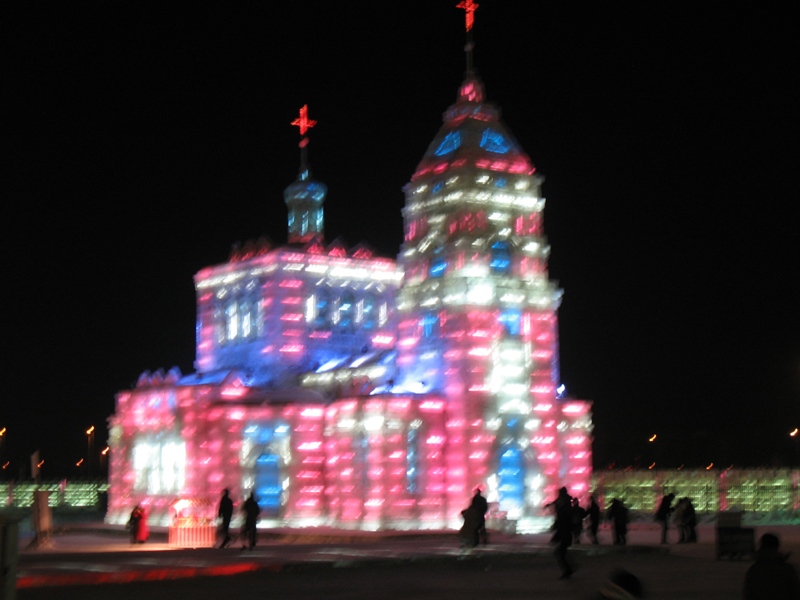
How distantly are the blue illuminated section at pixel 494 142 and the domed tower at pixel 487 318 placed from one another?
5cm

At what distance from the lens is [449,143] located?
45.8 m

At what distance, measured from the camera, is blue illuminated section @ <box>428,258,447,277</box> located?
4412cm

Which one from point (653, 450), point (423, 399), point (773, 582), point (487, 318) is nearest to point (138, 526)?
point (423, 399)

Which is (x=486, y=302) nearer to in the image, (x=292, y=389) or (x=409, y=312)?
(x=409, y=312)

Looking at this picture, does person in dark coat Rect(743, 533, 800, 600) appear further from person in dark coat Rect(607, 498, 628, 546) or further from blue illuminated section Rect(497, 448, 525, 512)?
blue illuminated section Rect(497, 448, 525, 512)

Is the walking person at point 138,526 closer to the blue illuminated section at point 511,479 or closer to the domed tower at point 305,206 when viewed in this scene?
the blue illuminated section at point 511,479

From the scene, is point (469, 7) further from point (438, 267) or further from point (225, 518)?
point (225, 518)

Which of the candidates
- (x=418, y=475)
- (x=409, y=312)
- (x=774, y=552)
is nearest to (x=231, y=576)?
(x=774, y=552)

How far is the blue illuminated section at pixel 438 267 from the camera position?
44.1 m

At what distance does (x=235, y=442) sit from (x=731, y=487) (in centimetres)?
1983

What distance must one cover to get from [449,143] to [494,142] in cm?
164

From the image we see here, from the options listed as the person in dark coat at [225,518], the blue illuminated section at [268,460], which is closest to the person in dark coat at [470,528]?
the person in dark coat at [225,518]

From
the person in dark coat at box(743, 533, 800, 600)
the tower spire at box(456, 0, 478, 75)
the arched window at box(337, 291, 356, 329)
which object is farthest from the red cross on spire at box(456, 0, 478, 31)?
the person in dark coat at box(743, 533, 800, 600)

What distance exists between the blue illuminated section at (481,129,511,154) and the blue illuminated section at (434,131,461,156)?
922 mm
